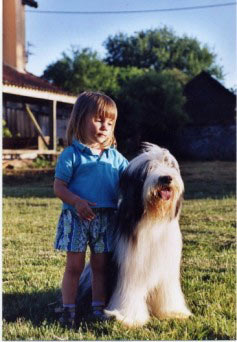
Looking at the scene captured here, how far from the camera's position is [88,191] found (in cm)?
336

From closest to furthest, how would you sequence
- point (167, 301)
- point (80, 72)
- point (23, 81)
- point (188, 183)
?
point (167, 301) < point (188, 183) < point (23, 81) < point (80, 72)

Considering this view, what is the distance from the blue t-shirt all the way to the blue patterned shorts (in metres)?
0.07

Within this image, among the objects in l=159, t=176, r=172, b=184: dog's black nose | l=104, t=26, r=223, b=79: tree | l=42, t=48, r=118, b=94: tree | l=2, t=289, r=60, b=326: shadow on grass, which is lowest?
l=2, t=289, r=60, b=326: shadow on grass

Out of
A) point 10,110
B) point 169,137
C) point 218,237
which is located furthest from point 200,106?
point 218,237

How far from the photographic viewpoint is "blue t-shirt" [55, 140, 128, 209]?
3338 mm

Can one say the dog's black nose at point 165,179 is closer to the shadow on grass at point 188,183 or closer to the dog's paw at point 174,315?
the dog's paw at point 174,315

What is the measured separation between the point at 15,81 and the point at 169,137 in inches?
356

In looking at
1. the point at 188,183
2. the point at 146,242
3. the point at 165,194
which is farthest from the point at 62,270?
the point at 188,183

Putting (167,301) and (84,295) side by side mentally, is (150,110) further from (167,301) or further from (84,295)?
(167,301)

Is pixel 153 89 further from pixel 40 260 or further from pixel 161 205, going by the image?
pixel 161 205

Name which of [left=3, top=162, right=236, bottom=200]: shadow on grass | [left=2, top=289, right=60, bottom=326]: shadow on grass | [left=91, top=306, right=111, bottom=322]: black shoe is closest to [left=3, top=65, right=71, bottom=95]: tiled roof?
[left=3, top=162, right=236, bottom=200]: shadow on grass

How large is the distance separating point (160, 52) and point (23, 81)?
1062 inches

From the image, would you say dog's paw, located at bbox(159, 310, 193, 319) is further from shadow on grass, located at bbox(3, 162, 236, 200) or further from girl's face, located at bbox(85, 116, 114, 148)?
shadow on grass, located at bbox(3, 162, 236, 200)

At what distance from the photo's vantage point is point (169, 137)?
23.4 meters
